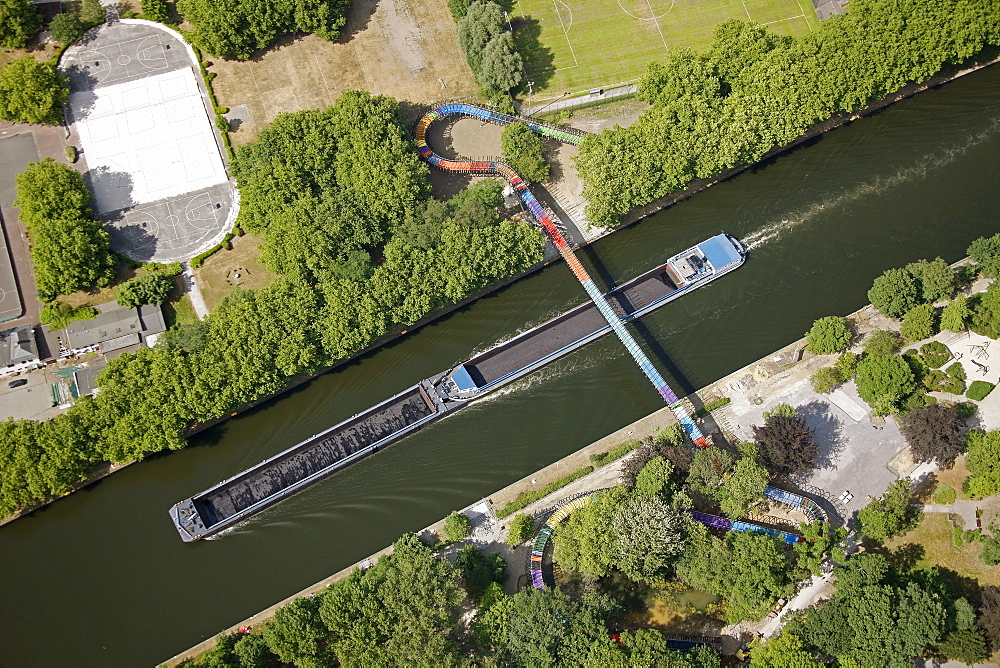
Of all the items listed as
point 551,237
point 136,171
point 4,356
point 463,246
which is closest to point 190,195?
point 136,171

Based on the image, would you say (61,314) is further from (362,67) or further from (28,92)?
(362,67)

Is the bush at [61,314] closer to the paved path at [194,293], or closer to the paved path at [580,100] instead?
the paved path at [194,293]

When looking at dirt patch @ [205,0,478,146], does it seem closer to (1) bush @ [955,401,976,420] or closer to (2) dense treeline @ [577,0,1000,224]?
(2) dense treeline @ [577,0,1000,224]

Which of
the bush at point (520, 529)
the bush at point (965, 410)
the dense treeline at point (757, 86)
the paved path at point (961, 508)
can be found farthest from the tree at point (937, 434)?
the bush at point (520, 529)

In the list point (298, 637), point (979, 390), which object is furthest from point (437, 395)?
point (979, 390)

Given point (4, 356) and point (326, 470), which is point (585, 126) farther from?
point (4, 356)

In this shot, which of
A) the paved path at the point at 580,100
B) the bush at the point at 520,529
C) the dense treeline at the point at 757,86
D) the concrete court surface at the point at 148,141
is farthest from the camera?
the paved path at the point at 580,100
